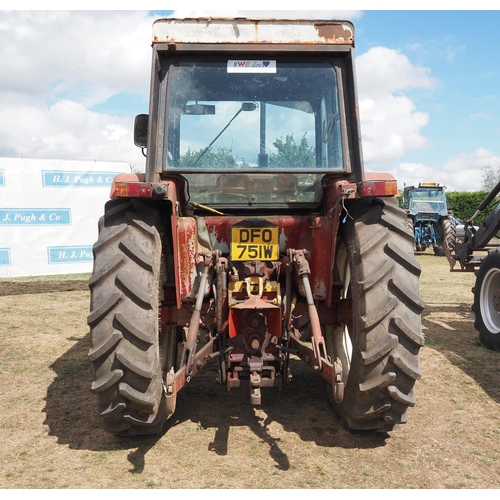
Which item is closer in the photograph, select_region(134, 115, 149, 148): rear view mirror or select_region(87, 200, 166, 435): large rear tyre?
select_region(87, 200, 166, 435): large rear tyre

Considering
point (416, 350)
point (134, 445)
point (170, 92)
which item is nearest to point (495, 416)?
point (416, 350)

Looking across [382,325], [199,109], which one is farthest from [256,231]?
[382,325]

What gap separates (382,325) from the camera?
342 cm

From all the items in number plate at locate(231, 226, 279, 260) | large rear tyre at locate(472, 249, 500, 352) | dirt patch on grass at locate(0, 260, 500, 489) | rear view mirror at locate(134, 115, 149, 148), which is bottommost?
dirt patch on grass at locate(0, 260, 500, 489)

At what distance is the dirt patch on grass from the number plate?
1.26 metres

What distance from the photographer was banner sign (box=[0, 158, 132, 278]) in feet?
40.1

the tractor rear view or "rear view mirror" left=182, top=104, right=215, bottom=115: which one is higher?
"rear view mirror" left=182, top=104, right=215, bottom=115

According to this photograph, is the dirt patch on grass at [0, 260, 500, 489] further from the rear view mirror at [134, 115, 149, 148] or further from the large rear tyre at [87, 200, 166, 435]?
the rear view mirror at [134, 115, 149, 148]

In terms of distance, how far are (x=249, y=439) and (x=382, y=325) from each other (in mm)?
1229

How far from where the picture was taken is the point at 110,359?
131 inches

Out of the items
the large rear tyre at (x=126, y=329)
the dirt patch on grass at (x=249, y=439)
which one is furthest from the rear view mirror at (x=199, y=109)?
the dirt patch on grass at (x=249, y=439)

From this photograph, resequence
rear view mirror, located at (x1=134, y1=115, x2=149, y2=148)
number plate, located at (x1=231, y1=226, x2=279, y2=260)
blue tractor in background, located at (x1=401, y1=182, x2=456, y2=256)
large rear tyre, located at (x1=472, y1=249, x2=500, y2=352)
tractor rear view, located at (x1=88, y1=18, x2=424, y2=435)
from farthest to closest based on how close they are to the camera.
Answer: blue tractor in background, located at (x1=401, y1=182, x2=456, y2=256) → large rear tyre, located at (x1=472, y1=249, x2=500, y2=352) → rear view mirror, located at (x1=134, y1=115, x2=149, y2=148) → number plate, located at (x1=231, y1=226, x2=279, y2=260) → tractor rear view, located at (x1=88, y1=18, x2=424, y2=435)

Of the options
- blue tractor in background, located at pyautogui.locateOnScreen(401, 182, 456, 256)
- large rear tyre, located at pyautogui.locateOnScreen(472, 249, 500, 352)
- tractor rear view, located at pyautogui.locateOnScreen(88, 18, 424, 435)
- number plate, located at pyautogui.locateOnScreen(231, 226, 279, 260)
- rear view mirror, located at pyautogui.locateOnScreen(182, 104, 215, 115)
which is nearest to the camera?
tractor rear view, located at pyautogui.locateOnScreen(88, 18, 424, 435)

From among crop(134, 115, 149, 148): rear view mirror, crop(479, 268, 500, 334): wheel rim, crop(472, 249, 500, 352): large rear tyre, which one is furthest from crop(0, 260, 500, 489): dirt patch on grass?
crop(134, 115, 149, 148): rear view mirror
